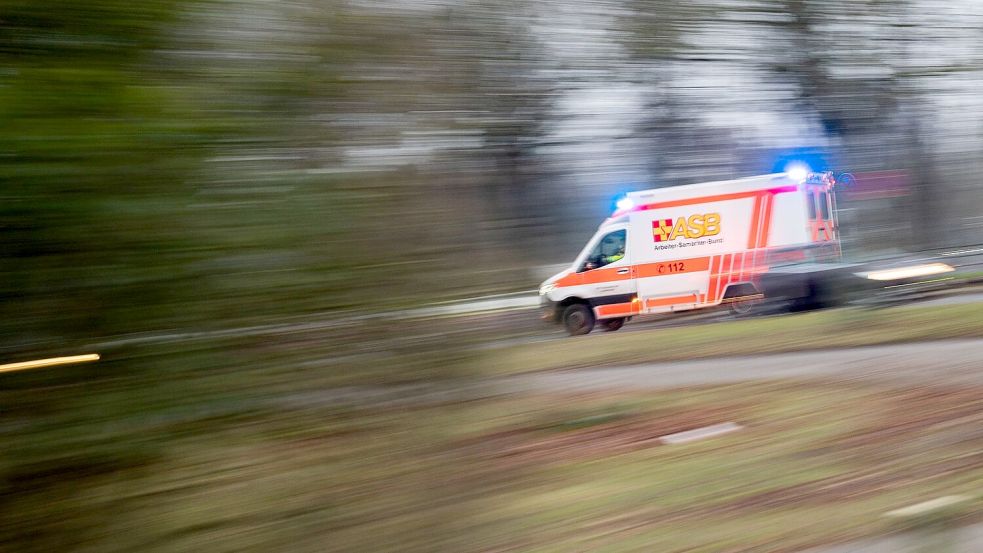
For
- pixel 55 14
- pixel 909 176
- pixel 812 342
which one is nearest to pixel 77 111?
pixel 55 14

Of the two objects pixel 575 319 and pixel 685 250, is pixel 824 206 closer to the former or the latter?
pixel 575 319

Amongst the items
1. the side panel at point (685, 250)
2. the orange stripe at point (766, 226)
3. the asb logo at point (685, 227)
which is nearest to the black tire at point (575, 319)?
the asb logo at point (685, 227)

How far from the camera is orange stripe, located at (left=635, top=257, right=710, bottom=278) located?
13.1 metres

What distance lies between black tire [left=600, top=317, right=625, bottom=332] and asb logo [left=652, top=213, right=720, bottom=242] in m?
1.45

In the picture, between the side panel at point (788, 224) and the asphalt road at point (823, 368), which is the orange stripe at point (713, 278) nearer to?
the side panel at point (788, 224)

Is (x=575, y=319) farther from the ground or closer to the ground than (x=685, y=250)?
closer to the ground

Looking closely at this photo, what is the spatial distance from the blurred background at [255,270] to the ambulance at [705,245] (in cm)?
336

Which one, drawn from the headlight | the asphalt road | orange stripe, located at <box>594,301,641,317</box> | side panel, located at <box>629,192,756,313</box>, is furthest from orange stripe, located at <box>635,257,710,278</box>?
the headlight

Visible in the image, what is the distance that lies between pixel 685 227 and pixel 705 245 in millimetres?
1036

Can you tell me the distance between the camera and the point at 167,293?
2350mm

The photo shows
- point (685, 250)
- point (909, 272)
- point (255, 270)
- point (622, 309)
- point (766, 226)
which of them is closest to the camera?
point (255, 270)

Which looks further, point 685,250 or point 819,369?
point 685,250

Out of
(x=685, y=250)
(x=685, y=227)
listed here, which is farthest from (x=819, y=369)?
(x=685, y=250)

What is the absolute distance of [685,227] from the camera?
1205cm
